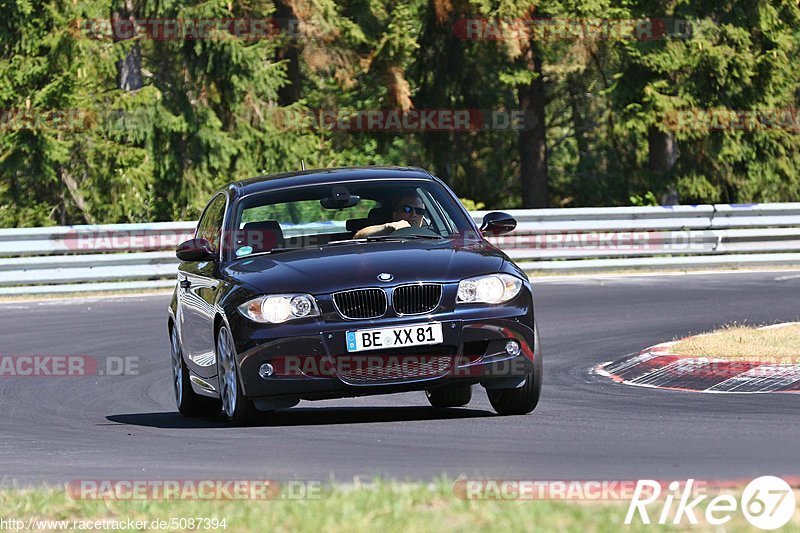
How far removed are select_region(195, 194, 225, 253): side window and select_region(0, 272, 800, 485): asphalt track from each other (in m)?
1.28

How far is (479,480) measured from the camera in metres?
6.83

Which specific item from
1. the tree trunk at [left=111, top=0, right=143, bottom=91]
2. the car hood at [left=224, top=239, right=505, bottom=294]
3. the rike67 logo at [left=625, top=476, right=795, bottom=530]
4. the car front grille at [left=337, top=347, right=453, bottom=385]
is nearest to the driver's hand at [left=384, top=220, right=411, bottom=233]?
the car hood at [left=224, top=239, right=505, bottom=294]

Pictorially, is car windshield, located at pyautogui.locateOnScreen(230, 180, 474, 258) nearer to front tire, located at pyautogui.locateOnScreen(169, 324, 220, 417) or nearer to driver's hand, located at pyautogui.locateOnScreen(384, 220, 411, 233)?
driver's hand, located at pyautogui.locateOnScreen(384, 220, 411, 233)

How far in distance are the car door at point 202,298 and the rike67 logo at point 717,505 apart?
14.8ft

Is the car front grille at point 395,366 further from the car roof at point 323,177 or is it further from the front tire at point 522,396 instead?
the car roof at point 323,177

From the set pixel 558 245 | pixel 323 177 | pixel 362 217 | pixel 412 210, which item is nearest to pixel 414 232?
pixel 412 210

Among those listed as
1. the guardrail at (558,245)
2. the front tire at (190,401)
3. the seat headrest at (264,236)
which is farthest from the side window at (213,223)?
the guardrail at (558,245)

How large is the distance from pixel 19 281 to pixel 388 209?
12.7 meters

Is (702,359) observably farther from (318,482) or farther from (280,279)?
(318,482)

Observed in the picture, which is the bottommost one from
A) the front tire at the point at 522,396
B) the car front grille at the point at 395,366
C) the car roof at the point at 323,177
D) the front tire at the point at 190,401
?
the front tire at the point at 190,401

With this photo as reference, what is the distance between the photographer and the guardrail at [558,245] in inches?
883

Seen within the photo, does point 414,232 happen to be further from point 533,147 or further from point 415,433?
point 533,147

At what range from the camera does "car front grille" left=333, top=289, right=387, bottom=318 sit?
30.1ft

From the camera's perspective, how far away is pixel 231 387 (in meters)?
9.77
